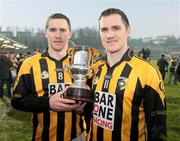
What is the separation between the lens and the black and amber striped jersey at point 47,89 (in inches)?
130

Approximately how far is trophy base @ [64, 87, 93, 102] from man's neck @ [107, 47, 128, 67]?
0.37 m

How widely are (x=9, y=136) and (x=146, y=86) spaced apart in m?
4.93

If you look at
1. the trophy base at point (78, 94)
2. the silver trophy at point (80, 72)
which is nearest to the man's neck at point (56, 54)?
the silver trophy at point (80, 72)

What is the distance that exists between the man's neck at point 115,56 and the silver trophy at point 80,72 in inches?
6.5

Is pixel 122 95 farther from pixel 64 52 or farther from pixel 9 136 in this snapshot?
pixel 9 136

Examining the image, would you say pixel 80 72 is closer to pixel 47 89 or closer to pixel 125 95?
pixel 125 95

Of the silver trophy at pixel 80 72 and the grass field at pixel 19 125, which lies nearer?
the silver trophy at pixel 80 72

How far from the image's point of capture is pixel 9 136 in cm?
698

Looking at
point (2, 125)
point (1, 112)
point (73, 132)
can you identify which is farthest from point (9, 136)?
point (73, 132)

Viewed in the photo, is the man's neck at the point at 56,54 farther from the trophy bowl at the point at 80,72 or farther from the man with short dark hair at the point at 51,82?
the trophy bowl at the point at 80,72

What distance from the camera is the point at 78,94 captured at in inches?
103

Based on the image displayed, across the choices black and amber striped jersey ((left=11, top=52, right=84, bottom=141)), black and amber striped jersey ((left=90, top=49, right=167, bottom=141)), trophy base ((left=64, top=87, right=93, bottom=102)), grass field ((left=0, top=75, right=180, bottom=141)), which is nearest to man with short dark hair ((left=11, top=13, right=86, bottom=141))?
black and amber striped jersey ((left=11, top=52, right=84, bottom=141))

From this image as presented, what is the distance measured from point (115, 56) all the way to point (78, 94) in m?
0.47

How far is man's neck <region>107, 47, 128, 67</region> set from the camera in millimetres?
2828
